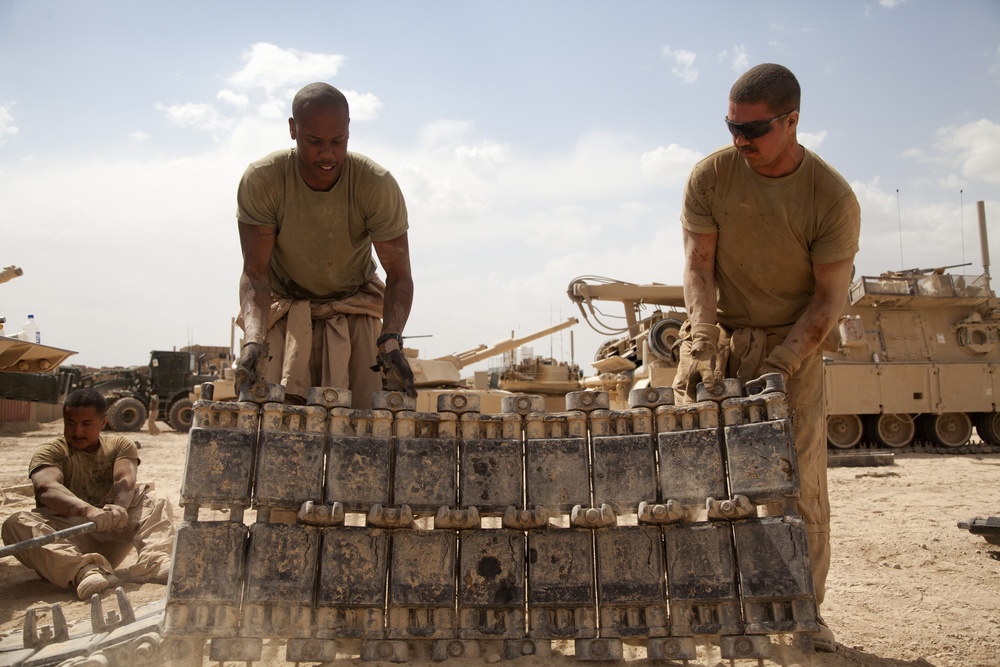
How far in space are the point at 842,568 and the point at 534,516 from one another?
2986 mm

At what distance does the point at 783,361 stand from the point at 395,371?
1744 mm

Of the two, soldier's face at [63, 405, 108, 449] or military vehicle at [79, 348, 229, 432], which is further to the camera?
military vehicle at [79, 348, 229, 432]

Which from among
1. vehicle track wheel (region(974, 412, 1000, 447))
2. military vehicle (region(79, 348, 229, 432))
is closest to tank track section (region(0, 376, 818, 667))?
vehicle track wheel (region(974, 412, 1000, 447))

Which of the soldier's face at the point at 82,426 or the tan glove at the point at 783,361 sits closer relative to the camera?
the tan glove at the point at 783,361

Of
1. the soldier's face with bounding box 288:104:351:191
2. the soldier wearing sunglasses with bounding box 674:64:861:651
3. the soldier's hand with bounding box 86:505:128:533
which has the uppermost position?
the soldier's face with bounding box 288:104:351:191

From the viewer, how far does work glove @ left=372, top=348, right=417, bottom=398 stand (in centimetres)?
321

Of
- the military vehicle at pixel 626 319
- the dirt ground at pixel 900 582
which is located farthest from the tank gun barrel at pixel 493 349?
the dirt ground at pixel 900 582

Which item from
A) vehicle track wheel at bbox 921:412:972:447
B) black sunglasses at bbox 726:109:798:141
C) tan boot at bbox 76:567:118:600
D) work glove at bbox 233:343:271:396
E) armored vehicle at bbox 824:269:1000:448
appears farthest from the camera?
vehicle track wheel at bbox 921:412:972:447

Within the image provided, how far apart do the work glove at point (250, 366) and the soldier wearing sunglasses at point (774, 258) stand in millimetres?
1910

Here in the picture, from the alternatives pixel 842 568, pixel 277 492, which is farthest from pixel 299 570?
pixel 842 568

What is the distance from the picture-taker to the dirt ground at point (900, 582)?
3.25 meters

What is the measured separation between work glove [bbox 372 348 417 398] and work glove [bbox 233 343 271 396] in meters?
0.50

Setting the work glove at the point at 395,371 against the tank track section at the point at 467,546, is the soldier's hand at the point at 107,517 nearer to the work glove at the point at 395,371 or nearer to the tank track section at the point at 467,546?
the tank track section at the point at 467,546

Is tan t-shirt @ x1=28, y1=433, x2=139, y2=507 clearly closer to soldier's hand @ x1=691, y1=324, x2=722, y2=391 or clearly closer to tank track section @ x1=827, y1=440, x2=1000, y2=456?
soldier's hand @ x1=691, y1=324, x2=722, y2=391
